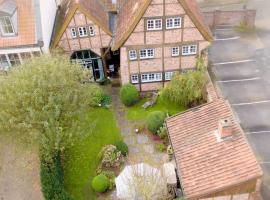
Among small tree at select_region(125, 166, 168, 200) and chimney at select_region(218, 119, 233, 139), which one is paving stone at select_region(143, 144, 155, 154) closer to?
small tree at select_region(125, 166, 168, 200)

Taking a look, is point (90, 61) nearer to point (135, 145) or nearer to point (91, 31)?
point (91, 31)

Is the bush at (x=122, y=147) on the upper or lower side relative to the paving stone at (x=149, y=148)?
upper

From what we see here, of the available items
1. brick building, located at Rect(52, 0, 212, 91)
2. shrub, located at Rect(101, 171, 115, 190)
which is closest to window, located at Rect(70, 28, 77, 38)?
brick building, located at Rect(52, 0, 212, 91)

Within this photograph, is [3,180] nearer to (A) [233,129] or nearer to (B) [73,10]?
(B) [73,10]

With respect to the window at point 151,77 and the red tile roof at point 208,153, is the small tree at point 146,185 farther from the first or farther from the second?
the window at point 151,77

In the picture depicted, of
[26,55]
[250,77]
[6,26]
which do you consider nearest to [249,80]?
[250,77]

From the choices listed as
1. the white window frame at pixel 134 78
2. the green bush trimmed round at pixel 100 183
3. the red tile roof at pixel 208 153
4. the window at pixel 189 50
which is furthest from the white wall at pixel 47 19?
the red tile roof at pixel 208 153

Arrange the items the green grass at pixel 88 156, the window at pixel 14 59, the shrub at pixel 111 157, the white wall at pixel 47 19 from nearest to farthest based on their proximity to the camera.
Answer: the green grass at pixel 88 156, the shrub at pixel 111 157, the white wall at pixel 47 19, the window at pixel 14 59

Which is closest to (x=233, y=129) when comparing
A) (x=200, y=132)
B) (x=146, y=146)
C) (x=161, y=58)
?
(x=200, y=132)
